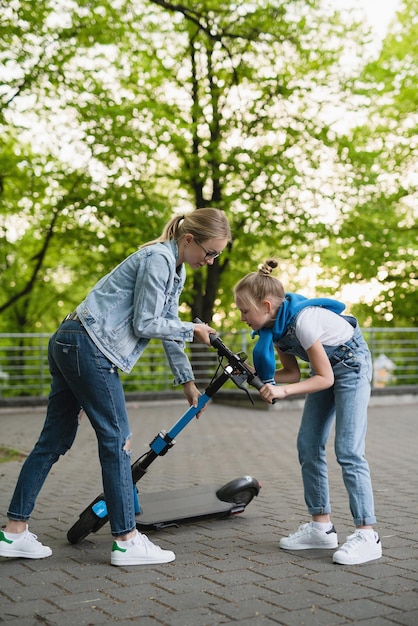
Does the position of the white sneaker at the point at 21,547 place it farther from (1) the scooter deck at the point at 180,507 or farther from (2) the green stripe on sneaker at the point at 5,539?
(1) the scooter deck at the point at 180,507

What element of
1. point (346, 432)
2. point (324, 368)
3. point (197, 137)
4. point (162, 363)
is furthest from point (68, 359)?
point (197, 137)

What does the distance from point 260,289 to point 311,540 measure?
138cm

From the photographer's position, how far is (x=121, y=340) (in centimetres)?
393

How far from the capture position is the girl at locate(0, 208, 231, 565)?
153 inches

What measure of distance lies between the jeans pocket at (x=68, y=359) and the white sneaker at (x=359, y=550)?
1.56 metres

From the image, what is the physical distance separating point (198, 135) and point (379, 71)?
166 inches

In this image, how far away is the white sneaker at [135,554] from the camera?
12.8 ft

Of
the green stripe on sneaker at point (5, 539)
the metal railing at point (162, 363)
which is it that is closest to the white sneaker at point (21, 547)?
the green stripe on sneaker at point (5, 539)

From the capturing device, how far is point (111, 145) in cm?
1554

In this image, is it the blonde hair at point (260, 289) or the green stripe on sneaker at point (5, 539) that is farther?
the green stripe on sneaker at point (5, 539)

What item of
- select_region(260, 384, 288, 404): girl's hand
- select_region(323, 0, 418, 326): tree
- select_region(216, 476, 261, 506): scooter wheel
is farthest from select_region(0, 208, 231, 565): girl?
select_region(323, 0, 418, 326): tree

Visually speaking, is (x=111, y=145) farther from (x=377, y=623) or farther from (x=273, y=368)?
(x=377, y=623)

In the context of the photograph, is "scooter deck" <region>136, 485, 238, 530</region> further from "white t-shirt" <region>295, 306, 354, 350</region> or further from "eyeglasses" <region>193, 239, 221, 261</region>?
"eyeglasses" <region>193, 239, 221, 261</region>

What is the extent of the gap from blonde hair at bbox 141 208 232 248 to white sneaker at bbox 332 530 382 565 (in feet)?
5.40
